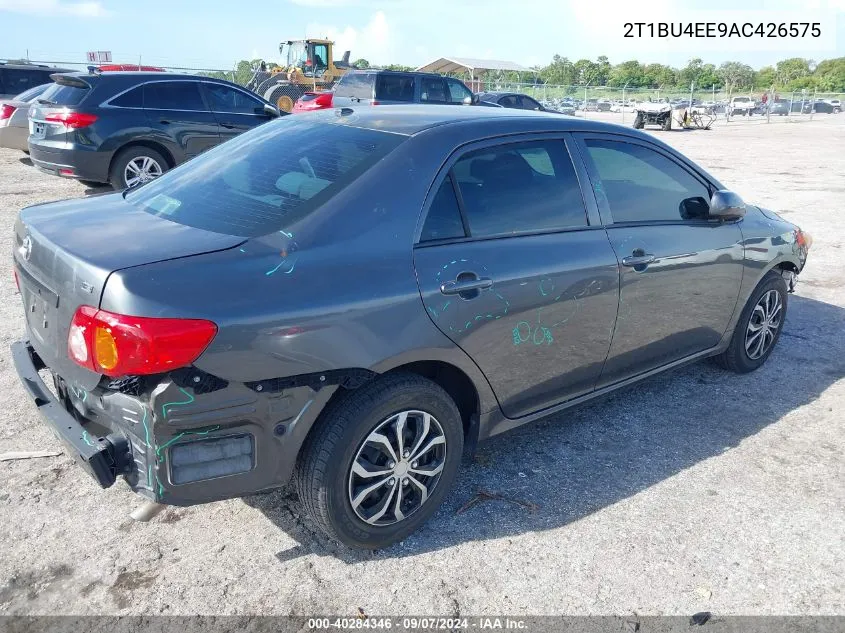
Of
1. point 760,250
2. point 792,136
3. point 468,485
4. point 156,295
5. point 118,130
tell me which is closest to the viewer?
point 156,295

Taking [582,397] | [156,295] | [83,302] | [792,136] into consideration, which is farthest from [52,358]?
[792,136]

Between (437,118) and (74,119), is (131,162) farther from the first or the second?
(437,118)

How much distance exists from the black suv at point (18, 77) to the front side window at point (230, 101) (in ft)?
24.4

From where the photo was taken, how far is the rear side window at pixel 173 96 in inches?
385

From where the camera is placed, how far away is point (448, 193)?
306cm

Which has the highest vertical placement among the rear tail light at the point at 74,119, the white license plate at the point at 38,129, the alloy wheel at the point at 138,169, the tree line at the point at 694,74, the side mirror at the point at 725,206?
the tree line at the point at 694,74

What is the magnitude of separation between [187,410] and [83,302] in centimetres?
52

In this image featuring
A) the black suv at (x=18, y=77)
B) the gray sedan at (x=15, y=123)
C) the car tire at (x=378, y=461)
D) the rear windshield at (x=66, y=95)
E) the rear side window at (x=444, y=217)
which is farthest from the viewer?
the black suv at (x=18, y=77)

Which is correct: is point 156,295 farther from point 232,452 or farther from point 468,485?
point 468,485

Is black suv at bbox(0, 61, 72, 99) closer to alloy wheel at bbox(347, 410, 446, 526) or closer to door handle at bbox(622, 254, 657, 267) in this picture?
door handle at bbox(622, 254, 657, 267)

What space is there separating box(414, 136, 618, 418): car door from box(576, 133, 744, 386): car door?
143 millimetres

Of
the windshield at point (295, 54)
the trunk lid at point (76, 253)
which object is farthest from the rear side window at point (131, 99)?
the windshield at point (295, 54)

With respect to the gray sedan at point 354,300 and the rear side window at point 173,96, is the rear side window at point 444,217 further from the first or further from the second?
the rear side window at point 173,96

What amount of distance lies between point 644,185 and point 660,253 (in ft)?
1.31
